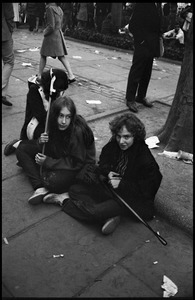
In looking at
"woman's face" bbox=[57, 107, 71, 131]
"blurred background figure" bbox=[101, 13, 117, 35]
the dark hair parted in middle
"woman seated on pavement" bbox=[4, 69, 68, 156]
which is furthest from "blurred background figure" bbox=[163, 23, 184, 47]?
"woman's face" bbox=[57, 107, 71, 131]

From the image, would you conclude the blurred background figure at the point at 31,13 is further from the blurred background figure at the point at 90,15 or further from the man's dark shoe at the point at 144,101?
the man's dark shoe at the point at 144,101

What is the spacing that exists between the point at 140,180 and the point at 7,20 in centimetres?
354

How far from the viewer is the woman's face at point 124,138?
9.90 feet

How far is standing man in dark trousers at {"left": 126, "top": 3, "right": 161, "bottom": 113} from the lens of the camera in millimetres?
5203

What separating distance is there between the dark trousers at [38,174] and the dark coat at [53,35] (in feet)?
10.6

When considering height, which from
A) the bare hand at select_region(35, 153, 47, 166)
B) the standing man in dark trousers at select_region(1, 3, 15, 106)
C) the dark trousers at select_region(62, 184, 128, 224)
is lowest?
the dark trousers at select_region(62, 184, 128, 224)

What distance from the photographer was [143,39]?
5.34 metres

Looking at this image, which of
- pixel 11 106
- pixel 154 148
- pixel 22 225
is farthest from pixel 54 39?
pixel 22 225

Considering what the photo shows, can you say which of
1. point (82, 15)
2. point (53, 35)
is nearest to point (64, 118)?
point (53, 35)

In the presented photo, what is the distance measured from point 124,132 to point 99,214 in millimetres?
736

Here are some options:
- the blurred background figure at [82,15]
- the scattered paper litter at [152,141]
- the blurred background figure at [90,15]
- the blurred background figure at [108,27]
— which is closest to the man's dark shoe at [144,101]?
the scattered paper litter at [152,141]

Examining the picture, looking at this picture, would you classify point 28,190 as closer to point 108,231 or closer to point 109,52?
point 108,231

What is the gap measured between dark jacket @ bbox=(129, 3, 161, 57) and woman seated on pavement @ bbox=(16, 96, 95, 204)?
255cm

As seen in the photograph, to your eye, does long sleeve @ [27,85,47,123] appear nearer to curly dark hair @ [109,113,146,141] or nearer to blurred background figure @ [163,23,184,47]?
curly dark hair @ [109,113,146,141]
